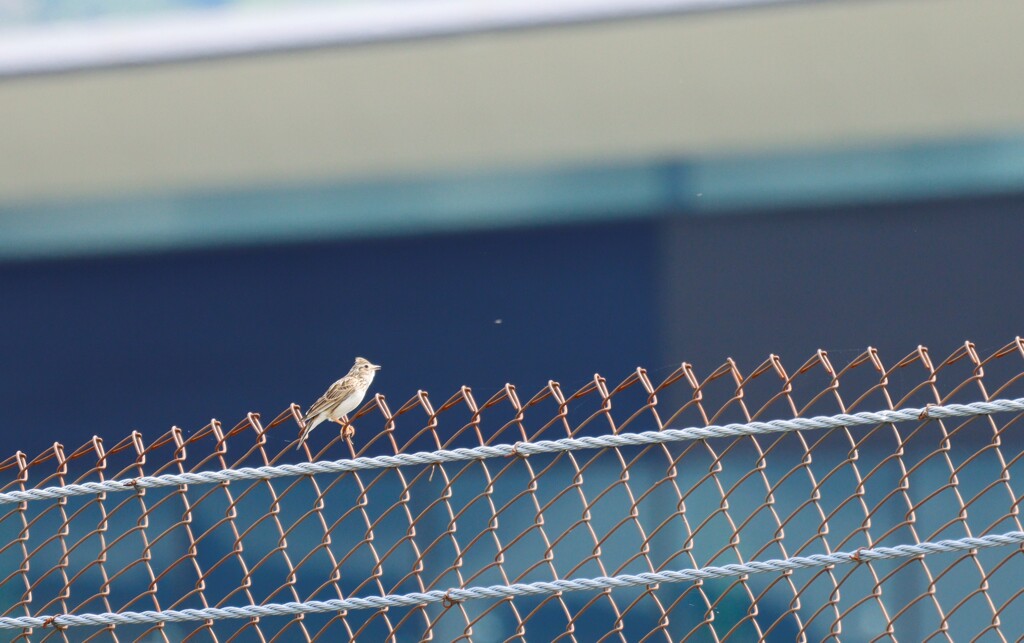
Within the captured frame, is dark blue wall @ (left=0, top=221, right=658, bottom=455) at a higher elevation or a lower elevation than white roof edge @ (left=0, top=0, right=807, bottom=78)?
lower

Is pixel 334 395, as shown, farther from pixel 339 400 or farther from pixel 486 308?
pixel 486 308

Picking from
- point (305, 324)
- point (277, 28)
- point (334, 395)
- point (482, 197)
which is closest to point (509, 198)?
point (482, 197)

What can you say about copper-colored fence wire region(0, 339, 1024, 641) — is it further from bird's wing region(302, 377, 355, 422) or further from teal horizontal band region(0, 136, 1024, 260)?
bird's wing region(302, 377, 355, 422)

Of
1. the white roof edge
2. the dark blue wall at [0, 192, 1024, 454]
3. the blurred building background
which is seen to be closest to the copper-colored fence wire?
the dark blue wall at [0, 192, 1024, 454]

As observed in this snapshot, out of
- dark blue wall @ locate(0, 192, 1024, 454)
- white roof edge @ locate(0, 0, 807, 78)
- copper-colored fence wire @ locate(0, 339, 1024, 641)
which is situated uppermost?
white roof edge @ locate(0, 0, 807, 78)

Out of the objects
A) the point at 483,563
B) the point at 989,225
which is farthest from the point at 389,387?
the point at 989,225

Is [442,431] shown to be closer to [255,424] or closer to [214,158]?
[214,158]
